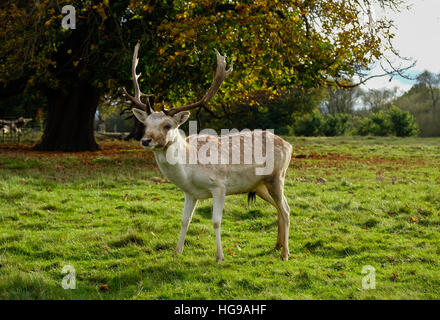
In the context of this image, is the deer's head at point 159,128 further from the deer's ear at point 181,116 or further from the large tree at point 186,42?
the large tree at point 186,42

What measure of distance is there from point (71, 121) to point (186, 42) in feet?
29.7

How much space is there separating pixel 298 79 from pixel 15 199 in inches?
451

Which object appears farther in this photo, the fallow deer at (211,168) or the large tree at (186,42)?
the large tree at (186,42)

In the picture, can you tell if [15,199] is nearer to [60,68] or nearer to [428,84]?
[60,68]

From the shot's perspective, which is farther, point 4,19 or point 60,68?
point 60,68

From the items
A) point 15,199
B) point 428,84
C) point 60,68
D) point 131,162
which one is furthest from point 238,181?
point 428,84

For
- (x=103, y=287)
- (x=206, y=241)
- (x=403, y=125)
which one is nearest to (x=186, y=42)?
(x=206, y=241)

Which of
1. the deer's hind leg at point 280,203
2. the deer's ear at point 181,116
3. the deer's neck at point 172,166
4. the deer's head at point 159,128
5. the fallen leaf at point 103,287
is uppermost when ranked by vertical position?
the deer's ear at point 181,116

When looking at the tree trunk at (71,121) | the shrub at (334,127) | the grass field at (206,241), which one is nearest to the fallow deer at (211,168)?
the grass field at (206,241)

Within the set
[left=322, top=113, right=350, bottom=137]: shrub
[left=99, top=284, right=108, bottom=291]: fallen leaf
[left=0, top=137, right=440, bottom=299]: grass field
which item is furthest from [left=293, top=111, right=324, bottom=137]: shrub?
[left=99, top=284, right=108, bottom=291]: fallen leaf

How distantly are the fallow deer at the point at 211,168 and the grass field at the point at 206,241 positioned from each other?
2.21 ft

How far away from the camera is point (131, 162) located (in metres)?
16.2

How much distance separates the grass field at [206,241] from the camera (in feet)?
16.5

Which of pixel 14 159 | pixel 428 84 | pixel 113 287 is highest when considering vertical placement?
pixel 428 84
